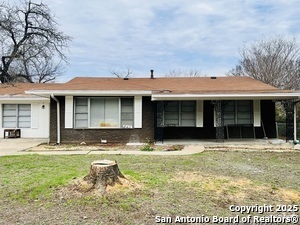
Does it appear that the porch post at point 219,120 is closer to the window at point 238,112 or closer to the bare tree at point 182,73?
the window at point 238,112

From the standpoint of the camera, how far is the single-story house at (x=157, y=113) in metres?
11.8

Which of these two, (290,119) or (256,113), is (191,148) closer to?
(256,113)

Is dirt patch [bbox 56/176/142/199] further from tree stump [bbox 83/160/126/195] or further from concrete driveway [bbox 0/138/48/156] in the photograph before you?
concrete driveway [bbox 0/138/48/156]

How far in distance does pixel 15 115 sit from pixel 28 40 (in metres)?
14.7

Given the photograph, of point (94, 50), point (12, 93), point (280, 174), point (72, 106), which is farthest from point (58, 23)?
point (280, 174)

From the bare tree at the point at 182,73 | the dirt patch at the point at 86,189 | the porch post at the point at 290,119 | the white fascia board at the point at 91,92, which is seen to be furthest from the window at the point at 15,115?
the bare tree at the point at 182,73

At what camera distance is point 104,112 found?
40.8 ft

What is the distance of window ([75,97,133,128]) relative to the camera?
40.6 ft

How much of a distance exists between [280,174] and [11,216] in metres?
5.61

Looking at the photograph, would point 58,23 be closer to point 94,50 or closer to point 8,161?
point 94,50

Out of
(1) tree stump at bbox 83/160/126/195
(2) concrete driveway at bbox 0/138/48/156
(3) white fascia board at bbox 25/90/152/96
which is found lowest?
(2) concrete driveway at bbox 0/138/48/156

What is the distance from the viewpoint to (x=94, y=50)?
1151 inches

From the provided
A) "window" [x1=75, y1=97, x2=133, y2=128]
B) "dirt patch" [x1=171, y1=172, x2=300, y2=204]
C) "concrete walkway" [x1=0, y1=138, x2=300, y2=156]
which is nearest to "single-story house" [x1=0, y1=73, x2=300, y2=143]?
"window" [x1=75, y1=97, x2=133, y2=128]

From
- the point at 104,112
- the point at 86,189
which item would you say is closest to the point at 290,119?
the point at 104,112
